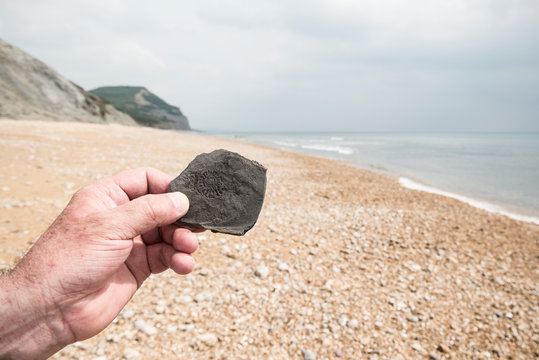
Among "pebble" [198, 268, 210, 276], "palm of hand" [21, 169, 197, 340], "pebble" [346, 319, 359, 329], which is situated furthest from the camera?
"pebble" [198, 268, 210, 276]

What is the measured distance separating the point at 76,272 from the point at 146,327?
187 centimetres

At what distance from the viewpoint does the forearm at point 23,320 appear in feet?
6.36

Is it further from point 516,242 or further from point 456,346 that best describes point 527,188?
point 456,346

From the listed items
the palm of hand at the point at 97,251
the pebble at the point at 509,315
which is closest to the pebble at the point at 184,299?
the palm of hand at the point at 97,251

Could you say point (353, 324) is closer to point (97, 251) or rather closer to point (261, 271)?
point (261, 271)

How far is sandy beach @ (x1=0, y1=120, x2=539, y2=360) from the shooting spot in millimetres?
3592

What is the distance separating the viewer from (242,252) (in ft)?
18.3

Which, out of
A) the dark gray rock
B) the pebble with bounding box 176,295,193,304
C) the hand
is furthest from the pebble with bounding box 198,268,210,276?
the dark gray rock

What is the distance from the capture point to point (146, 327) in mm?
3574

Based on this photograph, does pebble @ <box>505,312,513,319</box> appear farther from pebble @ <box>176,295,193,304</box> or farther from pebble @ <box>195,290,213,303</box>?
pebble @ <box>176,295,193,304</box>

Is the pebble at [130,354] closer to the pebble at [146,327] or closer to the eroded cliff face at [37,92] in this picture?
the pebble at [146,327]

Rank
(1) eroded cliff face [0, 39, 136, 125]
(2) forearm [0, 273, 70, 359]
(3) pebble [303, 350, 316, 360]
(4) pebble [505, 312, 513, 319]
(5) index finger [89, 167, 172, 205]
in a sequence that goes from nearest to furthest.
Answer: (2) forearm [0, 273, 70, 359] < (5) index finger [89, 167, 172, 205] < (3) pebble [303, 350, 316, 360] < (4) pebble [505, 312, 513, 319] < (1) eroded cliff face [0, 39, 136, 125]

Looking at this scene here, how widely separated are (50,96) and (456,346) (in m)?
56.5

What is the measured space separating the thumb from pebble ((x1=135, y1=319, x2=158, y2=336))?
187cm
